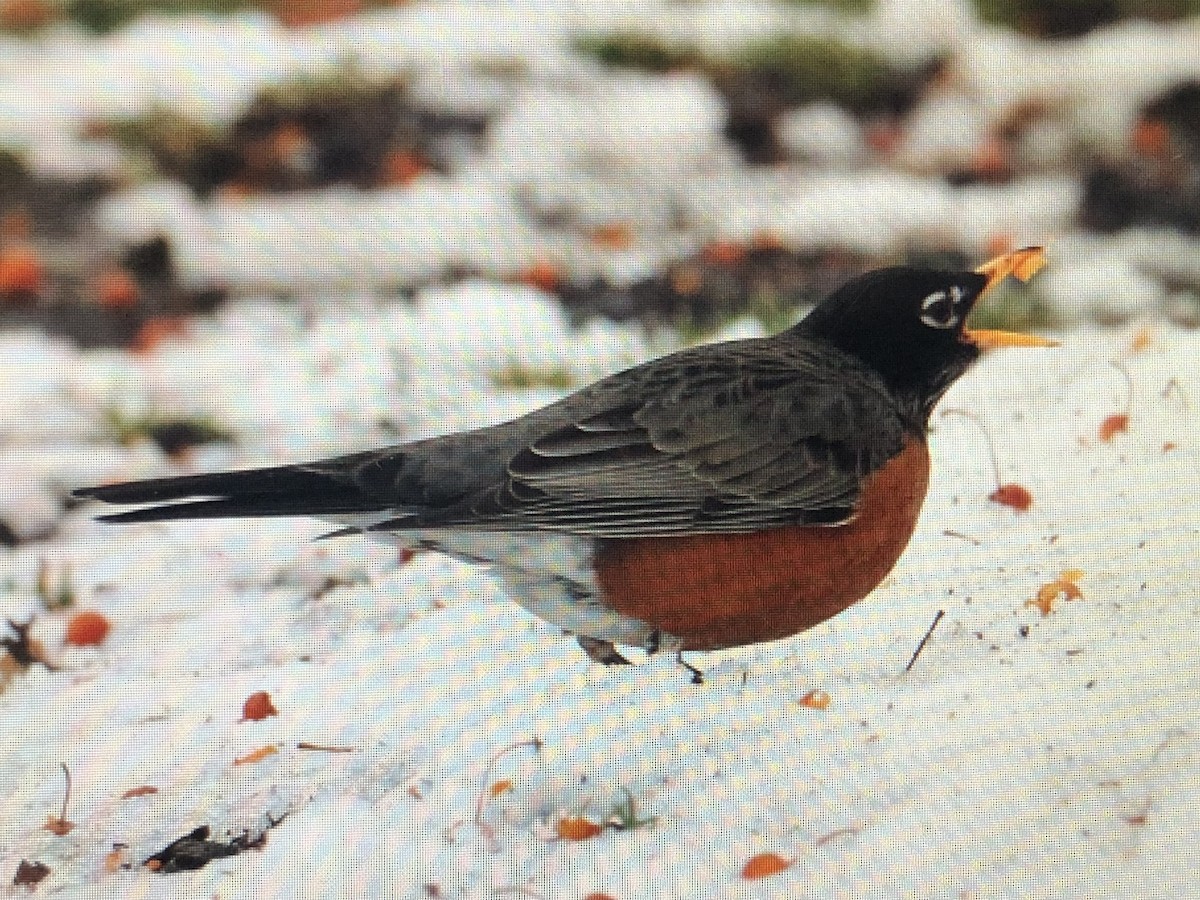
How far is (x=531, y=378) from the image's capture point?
190 cm

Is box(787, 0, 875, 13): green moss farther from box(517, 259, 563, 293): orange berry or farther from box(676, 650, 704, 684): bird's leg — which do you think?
box(676, 650, 704, 684): bird's leg

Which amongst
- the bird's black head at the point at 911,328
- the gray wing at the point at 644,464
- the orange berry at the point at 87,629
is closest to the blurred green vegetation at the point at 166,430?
the orange berry at the point at 87,629

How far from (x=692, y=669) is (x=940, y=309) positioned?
15.6 inches

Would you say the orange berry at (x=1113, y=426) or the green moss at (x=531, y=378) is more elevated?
the orange berry at (x=1113, y=426)

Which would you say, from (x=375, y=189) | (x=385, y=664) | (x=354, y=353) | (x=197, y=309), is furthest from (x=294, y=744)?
(x=375, y=189)

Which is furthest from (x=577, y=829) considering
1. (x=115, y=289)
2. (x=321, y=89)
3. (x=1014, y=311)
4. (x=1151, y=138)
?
(x=321, y=89)

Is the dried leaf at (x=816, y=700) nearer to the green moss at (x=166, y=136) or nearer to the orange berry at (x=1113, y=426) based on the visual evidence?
the orange berry at (x=1113, y=426)

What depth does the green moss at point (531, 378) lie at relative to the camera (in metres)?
1.87

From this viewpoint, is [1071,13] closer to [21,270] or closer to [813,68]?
[813,68]

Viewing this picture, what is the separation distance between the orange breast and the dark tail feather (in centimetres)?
24

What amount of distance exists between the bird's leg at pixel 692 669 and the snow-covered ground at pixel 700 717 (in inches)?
0.5

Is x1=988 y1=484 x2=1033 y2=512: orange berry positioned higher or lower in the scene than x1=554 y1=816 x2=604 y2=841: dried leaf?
higher

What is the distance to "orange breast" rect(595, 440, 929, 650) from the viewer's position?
126 cm

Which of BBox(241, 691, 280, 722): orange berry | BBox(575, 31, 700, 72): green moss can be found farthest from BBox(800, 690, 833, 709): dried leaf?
BBox(575, 31, 700, 72): green moss
